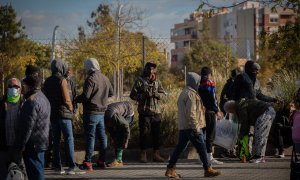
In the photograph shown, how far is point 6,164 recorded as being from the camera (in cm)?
870

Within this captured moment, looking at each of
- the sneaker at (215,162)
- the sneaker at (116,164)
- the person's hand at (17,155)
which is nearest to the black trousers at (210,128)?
the sneaker at (215,162)

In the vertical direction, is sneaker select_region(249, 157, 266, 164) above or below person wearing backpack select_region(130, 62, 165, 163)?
below

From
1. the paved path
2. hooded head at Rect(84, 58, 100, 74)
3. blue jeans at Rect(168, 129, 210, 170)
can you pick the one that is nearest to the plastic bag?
the paved path

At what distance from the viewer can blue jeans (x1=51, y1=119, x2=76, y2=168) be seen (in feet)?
35.5

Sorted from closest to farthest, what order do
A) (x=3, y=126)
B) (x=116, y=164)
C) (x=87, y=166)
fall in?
1. (x=3, y=126)
2. (x=87, y=166)
3. (x=116, y=164)

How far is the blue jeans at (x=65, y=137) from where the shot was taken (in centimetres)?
1082

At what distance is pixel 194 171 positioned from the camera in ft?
36.6

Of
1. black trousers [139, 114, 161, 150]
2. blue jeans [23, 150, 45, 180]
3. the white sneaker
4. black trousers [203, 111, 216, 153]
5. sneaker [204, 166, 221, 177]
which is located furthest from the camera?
black trousers [139, 114, 161, 150]

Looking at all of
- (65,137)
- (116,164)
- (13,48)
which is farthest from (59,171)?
(13,48)

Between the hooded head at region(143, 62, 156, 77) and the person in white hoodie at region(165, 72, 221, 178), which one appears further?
the hooded head at region(143, 62, 156, 77)

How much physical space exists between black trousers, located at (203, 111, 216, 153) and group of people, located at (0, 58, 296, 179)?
2cm

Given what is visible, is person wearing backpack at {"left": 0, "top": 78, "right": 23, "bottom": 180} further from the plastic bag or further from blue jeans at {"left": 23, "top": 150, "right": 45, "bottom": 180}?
the plastic bag

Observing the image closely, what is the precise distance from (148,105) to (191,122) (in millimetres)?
2388

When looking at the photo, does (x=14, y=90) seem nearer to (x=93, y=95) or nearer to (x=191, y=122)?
(x=93, y=95)
